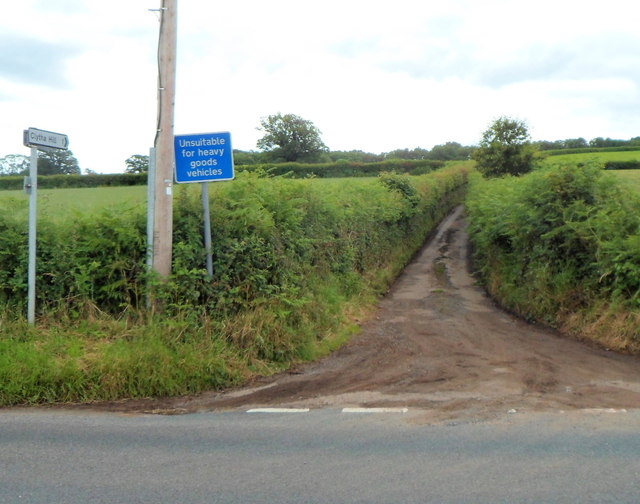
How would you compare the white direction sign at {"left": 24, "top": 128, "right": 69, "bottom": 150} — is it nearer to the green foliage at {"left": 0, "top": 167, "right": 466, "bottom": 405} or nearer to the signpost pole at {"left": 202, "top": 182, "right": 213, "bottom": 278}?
the green foliage at {"left": 0, "top": 167, "right": 466, "bottom": 405}

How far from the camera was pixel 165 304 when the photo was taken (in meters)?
8.95

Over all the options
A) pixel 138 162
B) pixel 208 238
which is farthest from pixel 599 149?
pixel 208 238

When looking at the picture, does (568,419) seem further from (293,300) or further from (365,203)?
(365,203)

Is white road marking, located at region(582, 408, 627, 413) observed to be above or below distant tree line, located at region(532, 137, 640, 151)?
below

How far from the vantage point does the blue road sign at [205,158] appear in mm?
9000

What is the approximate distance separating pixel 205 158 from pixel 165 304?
2.06 meters

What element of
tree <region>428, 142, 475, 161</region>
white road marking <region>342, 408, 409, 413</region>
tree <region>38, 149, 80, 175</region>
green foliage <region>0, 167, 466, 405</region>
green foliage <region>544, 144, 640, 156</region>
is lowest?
white road marking <region>342, 408, 409, 413</region>

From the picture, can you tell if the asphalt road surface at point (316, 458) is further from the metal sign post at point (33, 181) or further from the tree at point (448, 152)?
the tree at point (448, 152)

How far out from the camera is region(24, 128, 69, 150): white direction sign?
814cm

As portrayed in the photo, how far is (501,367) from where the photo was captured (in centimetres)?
903

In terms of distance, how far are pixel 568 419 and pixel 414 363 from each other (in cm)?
292

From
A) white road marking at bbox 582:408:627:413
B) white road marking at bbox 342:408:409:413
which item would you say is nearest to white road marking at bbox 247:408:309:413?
white road marking at bbox 342:408:409:413

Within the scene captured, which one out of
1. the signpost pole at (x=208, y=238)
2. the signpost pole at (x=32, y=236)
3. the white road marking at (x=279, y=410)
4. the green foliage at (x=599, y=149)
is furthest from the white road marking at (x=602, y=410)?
the green foliage at (x=599, y=149)

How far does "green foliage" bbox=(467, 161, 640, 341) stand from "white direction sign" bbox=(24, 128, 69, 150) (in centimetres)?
893
